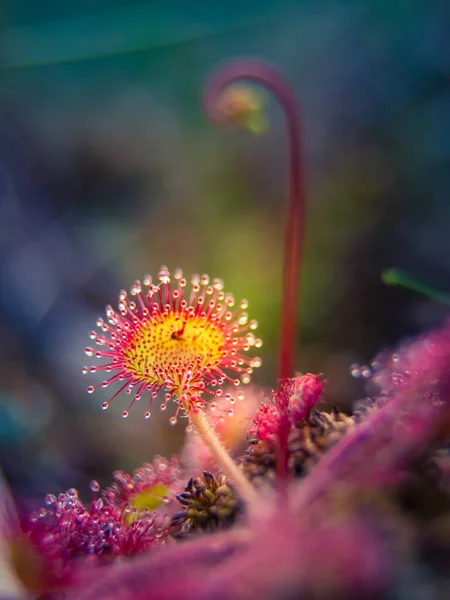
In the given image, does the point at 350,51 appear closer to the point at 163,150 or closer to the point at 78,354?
the point at 163,150

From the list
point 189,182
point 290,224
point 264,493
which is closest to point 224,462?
point 264,493


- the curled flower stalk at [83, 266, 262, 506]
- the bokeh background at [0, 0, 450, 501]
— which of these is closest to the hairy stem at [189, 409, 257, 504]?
the curled flower stalk at [83, 266, 262, 506]

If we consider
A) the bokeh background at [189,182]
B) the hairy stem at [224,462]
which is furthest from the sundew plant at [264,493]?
the bokeh background at [189,182]

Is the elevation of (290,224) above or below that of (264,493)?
above

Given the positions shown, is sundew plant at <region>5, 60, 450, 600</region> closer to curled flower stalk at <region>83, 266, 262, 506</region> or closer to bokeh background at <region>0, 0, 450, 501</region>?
curled flower stalk at <region>83, 266, 262, 506</region>

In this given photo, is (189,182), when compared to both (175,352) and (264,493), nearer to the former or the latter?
(175,352)
